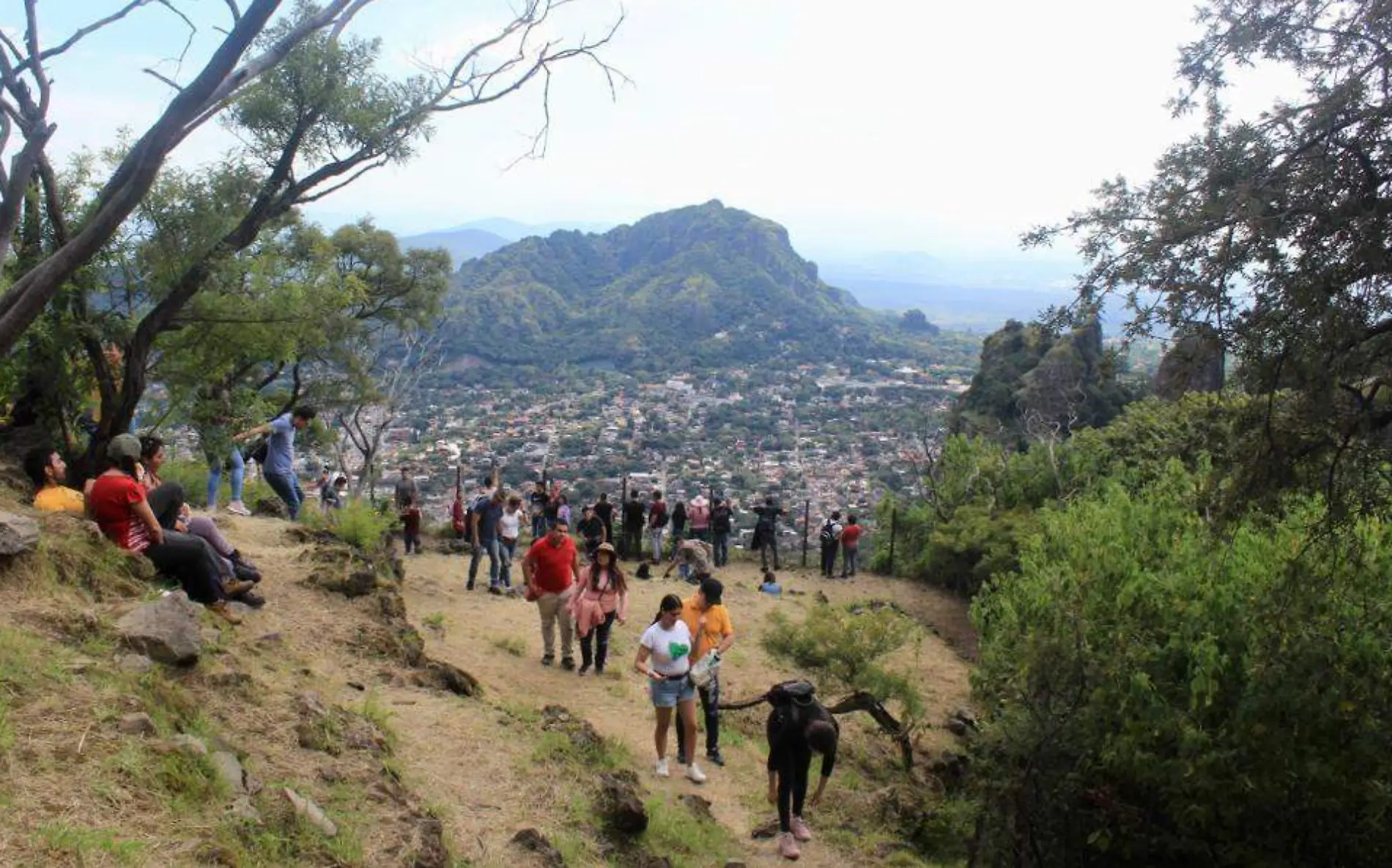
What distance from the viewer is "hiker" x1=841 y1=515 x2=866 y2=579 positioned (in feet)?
63.4

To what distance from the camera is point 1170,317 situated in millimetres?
5902

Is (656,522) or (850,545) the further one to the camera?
(850,545)

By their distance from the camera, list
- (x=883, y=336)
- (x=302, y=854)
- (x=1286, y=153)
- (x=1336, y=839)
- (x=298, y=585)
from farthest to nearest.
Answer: (x=883, y=336) < (x=298, y=585) < (x=1336, y=839) < (x=1286, y=153) < (x=302, y=854)

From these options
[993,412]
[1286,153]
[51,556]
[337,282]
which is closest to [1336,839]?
[1286,153]

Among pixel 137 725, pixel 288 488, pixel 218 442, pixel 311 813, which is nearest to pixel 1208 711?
pixel 311 813

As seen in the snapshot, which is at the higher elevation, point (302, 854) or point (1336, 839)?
point (302, 854)

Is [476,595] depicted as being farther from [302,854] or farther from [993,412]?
[993,412]

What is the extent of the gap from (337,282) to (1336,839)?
12.0 m

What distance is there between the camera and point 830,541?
19.1m

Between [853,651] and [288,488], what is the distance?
7337 mm

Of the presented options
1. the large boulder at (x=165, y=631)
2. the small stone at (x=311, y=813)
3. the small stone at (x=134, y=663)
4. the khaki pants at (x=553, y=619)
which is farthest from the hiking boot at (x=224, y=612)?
the khaki pants at (x=553, y=619)

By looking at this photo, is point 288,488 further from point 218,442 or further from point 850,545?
point 850,545

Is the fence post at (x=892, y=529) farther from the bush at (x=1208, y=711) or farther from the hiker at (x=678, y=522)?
the bush at (x=1208, y=711)

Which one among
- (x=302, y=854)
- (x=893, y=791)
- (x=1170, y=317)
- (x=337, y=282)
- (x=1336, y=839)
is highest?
(x=337, y=282)
